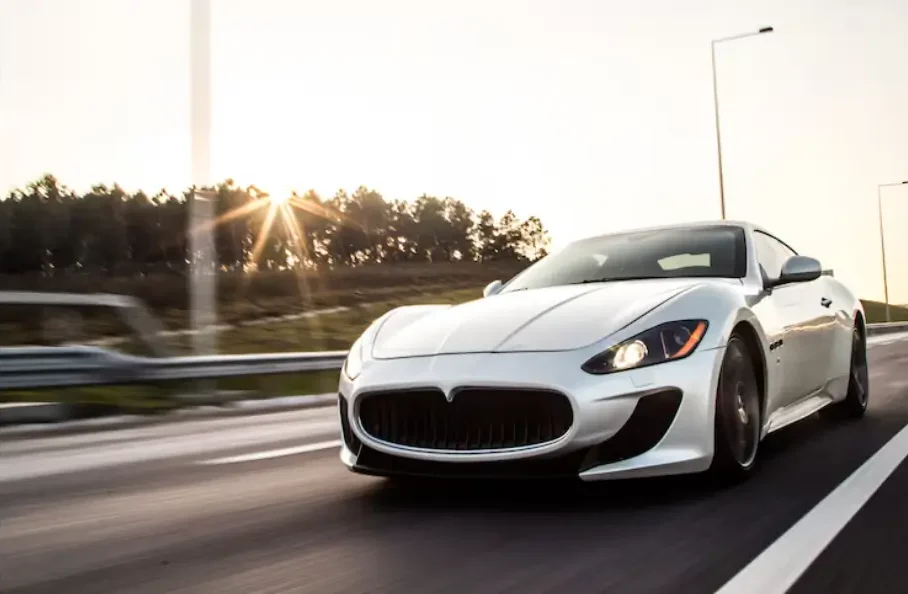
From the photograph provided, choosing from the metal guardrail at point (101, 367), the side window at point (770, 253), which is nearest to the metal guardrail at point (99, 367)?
the metal guardrail at point (101, 367)

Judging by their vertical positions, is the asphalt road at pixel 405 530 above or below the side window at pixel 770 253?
below

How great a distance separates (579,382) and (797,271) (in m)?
2.10

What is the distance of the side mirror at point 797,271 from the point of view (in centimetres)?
550

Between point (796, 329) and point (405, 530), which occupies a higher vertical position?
point (796, 329)

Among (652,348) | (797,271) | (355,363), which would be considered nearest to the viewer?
(652,348)

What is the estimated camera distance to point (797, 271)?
5.50m

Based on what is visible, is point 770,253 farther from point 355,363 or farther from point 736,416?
point 355,363

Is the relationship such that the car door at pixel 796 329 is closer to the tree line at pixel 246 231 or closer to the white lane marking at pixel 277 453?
the white lane marking at pixel 277 453

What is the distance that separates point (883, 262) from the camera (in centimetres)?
5203

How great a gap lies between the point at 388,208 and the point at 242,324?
84.1 meters

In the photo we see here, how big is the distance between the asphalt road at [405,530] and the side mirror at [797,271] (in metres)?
0.94

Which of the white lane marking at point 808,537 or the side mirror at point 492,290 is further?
the side mirror at point 492,290

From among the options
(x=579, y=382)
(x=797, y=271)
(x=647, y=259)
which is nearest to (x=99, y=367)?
(x=647, y=259)

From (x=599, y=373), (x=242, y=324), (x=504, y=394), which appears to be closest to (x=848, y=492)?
(x=599, y=373)
